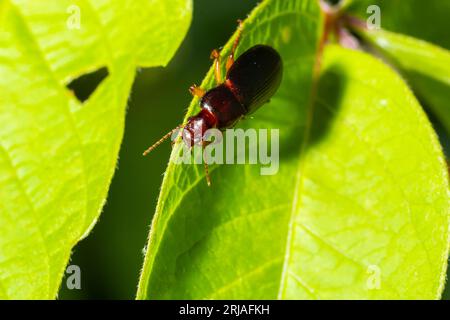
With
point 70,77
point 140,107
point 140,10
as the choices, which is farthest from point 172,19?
point 140,107

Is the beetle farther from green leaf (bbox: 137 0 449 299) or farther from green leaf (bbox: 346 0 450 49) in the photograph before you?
green leaf (bbox: 346 0 450 49)

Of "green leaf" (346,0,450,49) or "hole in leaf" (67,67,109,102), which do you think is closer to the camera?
"hole in leaf" (67,67,109,102)

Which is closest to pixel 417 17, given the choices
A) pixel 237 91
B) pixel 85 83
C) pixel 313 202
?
pixel 237 91

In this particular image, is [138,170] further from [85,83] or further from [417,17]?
[417,17]

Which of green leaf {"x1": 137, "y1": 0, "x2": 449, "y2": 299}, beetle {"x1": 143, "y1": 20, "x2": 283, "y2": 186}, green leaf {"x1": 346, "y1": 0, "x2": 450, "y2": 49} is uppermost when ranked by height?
green leaf {"x1": 346, "y1": 0, "x2": 450, "y2": 49}

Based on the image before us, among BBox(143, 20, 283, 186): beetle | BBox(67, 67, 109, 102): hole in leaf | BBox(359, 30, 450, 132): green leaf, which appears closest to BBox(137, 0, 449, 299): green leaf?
BBox(143, 20, 283, 186): beetle

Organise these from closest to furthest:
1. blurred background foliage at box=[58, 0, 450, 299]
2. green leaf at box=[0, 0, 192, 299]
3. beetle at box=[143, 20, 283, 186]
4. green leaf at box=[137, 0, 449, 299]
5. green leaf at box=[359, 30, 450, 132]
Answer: green leaf at box=[0, 0, 192, 299]
green leaf at box=[137, 0, 449, 299]
beetle at box=[143, 20, 283, 186]
green leaf at box=[359, 30, 450, 132]
blurred background foliage at box=[58, 0, 450, 299]
